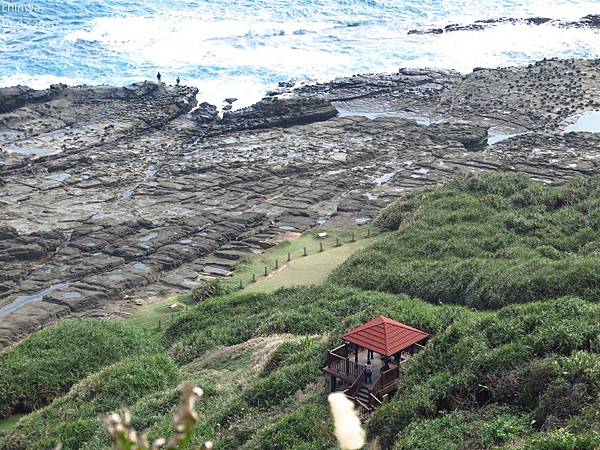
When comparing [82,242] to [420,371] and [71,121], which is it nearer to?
[71,121]

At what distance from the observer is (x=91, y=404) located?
19.8 metres

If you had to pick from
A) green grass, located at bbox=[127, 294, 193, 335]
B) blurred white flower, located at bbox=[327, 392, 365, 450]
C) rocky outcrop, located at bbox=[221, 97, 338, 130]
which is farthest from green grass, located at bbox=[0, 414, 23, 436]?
rocky outcrop, located at bbox=[221, 97, 338, 130]

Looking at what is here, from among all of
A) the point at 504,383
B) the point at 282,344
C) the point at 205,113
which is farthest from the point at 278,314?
the point at 205,113

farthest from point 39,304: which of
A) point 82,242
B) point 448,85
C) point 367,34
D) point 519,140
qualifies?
point 367,34

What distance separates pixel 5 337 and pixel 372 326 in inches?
611

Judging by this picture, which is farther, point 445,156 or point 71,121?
point 71,121

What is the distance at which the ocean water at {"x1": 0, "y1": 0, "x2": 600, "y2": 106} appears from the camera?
6444 cm

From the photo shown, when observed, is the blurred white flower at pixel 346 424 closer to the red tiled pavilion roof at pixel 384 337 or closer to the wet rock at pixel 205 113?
the red tiled pavilion roof at pixel 384 337

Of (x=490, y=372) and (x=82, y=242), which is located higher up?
(x=490, y=372)

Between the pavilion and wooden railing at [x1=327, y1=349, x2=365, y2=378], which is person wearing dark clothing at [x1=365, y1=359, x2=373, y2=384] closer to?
the pavilion

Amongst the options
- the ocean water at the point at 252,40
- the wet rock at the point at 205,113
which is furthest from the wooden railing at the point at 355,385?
the ocean water at the point at 252,40

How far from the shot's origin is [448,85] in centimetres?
5672

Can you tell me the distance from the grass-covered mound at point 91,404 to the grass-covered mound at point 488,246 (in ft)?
25.1

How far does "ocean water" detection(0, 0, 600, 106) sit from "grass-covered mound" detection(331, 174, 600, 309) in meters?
26.3
